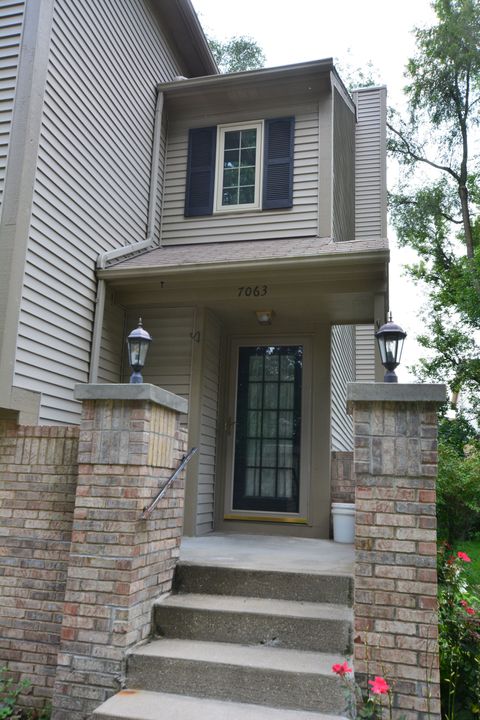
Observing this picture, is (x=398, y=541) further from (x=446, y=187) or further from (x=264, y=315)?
(x=446, y=187)

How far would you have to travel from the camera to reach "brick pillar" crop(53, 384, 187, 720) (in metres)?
2.77

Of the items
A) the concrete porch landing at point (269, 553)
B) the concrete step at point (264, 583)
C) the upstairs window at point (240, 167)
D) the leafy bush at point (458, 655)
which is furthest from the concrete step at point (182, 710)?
the upstairs window at point (240, 167)

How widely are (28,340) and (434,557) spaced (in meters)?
3.15

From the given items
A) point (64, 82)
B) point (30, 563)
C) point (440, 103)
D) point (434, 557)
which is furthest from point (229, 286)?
point (440, 103)

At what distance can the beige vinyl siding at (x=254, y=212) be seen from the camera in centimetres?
601

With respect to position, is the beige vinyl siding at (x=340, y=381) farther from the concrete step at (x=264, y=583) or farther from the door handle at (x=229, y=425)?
the concrete step at (x=264, y=583)

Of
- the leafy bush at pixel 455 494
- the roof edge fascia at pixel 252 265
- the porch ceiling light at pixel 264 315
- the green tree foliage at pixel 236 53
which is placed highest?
the green tree foliage at pixel 236 53

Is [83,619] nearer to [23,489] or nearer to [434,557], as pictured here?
[23,489]

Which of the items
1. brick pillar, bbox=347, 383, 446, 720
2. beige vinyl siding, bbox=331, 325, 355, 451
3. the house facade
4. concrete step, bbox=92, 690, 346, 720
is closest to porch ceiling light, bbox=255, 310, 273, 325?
the house facade

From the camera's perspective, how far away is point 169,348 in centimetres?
573

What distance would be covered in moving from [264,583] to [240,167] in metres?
4.74

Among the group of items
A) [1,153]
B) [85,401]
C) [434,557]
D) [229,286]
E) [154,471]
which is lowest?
[434,557]

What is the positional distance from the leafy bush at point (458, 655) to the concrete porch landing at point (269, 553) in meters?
0.58

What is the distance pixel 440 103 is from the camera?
14875 mm
